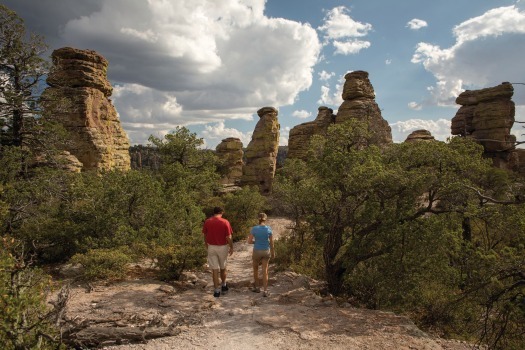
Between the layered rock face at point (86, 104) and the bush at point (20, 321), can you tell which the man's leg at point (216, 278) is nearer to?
the bush at point (20, 321)

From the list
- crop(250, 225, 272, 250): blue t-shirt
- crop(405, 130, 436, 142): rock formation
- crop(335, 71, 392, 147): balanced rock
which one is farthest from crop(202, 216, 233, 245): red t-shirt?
crop(405, 130, 436, 142): rock formation

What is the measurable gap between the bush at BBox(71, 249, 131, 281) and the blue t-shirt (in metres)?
3.94

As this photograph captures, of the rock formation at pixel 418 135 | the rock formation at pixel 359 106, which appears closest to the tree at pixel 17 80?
the rock formation at pixel 359 106

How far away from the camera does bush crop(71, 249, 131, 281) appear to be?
8.83 meters

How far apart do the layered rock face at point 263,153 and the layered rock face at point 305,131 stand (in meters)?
2.38

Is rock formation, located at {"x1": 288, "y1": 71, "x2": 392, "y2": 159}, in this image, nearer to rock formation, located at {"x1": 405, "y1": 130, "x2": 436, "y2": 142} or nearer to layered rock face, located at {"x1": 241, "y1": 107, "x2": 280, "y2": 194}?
layered rock face, located at {"x1": 241, "y1": 107, "x2": 280, "y2": 194}

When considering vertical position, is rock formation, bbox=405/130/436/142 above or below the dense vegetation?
above

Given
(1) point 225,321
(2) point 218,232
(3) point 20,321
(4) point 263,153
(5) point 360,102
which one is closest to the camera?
(3) point 20,321

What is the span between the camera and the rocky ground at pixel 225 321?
576 cm

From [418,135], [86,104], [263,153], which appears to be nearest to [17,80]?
[86,104]

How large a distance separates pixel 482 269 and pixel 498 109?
128ft

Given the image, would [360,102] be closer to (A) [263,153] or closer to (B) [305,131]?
(B) [305,131]

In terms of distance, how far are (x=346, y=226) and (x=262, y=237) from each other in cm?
240

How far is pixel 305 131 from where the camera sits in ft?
126
